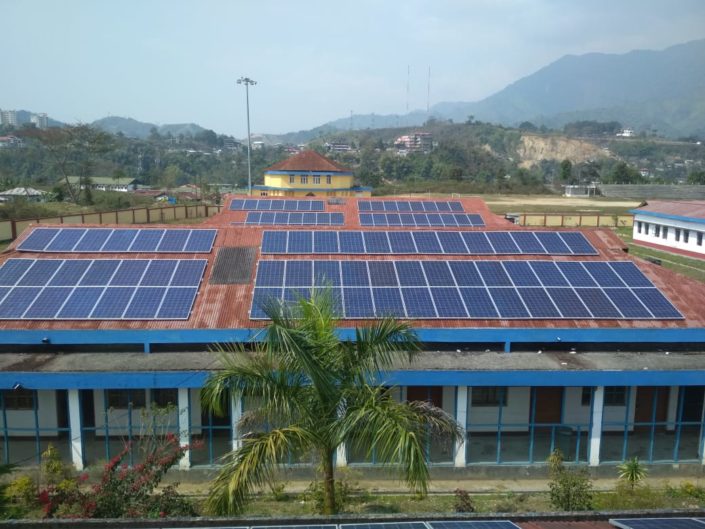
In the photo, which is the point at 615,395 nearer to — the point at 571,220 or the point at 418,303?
the point at 418,303

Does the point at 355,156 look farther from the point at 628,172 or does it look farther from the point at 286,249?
the point at 286,249

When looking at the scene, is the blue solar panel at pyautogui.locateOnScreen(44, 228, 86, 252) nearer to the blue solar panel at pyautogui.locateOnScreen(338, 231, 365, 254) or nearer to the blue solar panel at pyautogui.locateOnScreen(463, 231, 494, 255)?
the blue solar panel at pyautogui.locateOnScreen(338, 231, 365, 254)

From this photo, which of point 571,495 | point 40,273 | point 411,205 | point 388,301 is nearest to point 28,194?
point 411,205

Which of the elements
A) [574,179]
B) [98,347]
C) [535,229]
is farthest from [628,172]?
[98,347]

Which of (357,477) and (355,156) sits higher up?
(355,156)

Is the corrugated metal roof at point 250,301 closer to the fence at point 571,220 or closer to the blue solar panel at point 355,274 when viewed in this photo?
the blue solar panel at point 355,274

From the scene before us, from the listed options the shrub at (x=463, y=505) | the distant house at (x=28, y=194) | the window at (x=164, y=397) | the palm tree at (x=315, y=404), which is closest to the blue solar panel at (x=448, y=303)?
the shrub at (x=463, y=505)
